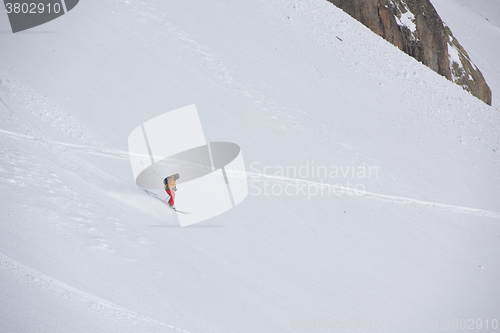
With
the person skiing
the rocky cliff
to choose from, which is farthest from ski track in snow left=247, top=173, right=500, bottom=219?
the rocky cliff

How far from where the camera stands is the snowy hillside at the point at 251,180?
5.96m

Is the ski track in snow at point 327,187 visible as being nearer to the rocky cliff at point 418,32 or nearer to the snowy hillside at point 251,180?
the snowy hillside at point 251,180

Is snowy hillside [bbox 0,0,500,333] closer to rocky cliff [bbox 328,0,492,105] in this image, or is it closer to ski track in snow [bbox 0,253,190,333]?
ski track in snow [bbox 0,253,190,333]

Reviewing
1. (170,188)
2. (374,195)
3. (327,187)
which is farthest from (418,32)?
(170,188)

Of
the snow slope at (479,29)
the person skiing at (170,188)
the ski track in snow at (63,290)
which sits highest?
the snow slope at (479,29)

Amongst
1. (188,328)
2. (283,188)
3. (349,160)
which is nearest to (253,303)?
(188,328)

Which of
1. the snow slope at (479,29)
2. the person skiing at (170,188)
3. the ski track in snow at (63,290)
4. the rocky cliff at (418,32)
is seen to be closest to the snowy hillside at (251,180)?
the ski track in snow at (63,290)

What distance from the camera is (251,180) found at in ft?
30.4

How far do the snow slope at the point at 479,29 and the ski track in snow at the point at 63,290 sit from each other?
29.6 m

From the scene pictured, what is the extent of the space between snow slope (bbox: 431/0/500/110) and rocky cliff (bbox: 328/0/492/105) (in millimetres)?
8986

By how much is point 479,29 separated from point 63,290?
40.2 metres

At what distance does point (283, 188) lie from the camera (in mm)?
9383

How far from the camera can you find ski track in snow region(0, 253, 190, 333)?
17.2ft

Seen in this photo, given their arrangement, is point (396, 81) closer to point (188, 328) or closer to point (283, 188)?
point (283, 188)
